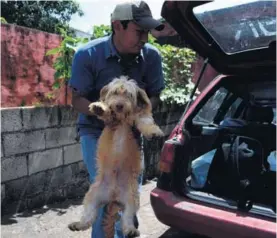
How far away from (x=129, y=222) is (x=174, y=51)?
4.51 metres

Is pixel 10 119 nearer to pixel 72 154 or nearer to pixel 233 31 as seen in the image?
pixel 72 154

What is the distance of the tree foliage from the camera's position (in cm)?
1404

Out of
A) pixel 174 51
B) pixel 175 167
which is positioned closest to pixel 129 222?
pixel 175 167

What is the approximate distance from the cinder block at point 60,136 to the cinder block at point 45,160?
0.08 meters

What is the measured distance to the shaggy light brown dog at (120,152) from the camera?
7.54 feet

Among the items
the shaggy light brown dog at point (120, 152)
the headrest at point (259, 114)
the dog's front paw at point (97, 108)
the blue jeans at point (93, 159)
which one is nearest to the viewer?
the dog's front paw at point (97, 108)

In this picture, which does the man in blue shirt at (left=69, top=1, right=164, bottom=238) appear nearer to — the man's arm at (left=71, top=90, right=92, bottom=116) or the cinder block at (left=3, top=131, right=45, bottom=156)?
the man's arm at (left=71, top=90, right=92, bottom=116)

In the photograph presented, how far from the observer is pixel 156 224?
4.13m

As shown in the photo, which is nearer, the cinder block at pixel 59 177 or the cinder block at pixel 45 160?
the cinder block at pixel 45 160

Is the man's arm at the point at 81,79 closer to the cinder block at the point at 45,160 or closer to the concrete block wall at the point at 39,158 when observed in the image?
the concrete block wall at the point at 39,158

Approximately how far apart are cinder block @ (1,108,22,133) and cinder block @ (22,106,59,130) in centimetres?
7

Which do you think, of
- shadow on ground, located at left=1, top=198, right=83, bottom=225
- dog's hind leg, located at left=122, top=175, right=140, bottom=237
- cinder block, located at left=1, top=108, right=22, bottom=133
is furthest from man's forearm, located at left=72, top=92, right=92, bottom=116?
shadow on ground, located at left=1, top=198, right=83, bottom=225

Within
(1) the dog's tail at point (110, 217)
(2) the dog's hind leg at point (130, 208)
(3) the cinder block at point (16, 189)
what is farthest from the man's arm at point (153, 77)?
(3) the cinder block at point (16, 189)

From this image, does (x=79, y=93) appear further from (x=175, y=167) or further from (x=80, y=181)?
(x=80, y=181)
